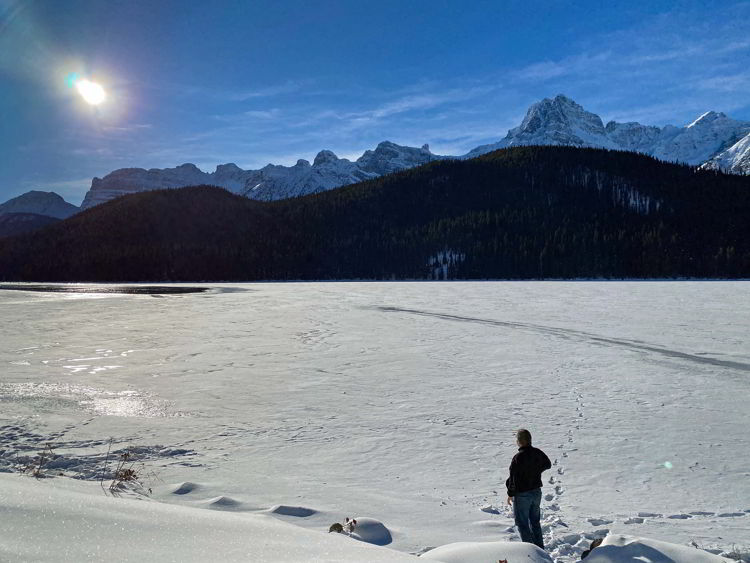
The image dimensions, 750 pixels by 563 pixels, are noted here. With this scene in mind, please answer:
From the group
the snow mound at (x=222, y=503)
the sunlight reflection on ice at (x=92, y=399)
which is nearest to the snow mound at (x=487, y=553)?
the snow mound at (x=222, y=503)

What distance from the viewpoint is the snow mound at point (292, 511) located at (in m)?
6.28

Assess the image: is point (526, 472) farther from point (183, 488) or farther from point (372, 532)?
point (183, 488)

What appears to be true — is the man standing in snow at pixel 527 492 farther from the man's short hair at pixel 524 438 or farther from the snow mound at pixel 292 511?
the snow mound at pixel 292 511

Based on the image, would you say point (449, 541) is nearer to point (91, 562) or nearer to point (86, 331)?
point (91, 562)

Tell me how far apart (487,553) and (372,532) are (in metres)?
1.40

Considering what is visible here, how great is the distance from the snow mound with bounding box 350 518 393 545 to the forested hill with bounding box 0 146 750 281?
134719 mm

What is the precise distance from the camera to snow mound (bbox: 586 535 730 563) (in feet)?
15.8

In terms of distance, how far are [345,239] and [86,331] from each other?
523 ft

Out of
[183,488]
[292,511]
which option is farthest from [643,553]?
[183,488]

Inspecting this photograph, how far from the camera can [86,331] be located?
2372cm

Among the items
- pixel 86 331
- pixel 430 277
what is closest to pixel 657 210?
pixel 430 277

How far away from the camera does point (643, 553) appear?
484cm

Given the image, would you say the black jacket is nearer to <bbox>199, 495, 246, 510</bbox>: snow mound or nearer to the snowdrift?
the snowdrift

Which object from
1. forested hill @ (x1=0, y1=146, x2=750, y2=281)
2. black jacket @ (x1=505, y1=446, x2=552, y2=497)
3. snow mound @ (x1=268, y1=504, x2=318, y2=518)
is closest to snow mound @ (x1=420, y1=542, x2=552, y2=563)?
black jacket @ (x1=505, y1=446, x2=552, y2=497)
